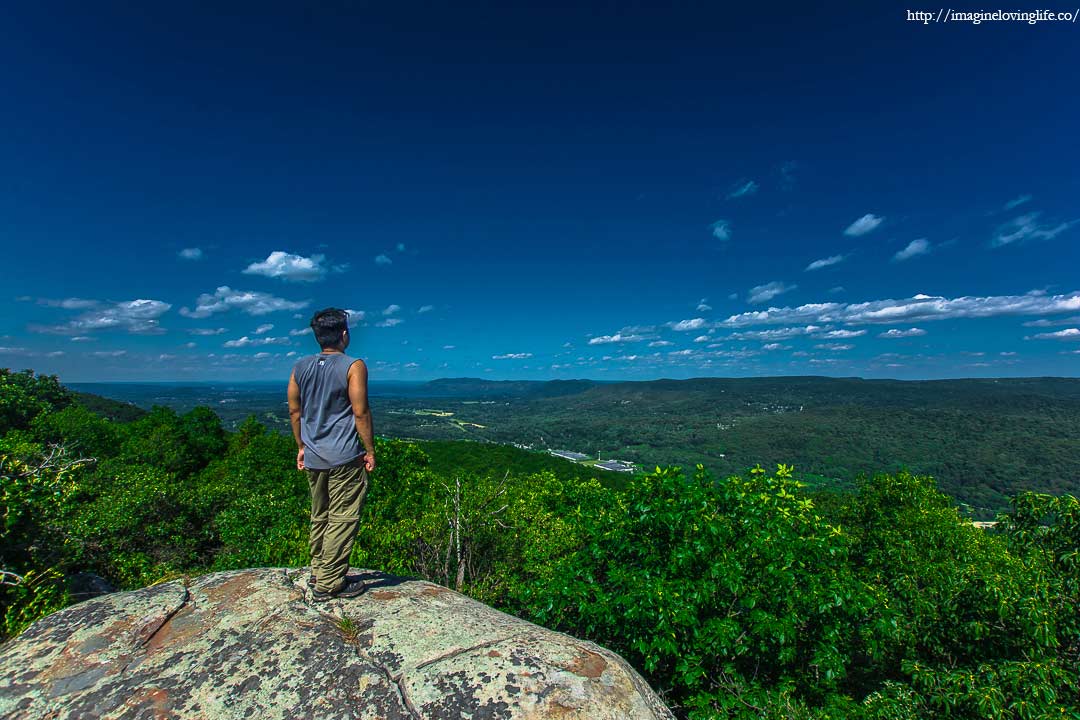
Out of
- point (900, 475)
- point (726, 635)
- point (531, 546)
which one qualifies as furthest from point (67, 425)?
point (900, 475)

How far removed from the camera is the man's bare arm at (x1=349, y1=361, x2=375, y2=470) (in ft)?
18.2

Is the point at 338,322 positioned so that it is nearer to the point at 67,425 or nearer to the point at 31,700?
the point at 31,700

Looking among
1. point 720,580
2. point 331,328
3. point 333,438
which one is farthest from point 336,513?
point 720,580

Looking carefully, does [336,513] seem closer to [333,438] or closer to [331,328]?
[333,438]

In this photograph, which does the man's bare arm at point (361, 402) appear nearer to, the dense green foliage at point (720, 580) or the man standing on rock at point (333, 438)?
the man standing on rock at point (333, 438)

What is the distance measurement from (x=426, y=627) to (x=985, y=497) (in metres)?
165

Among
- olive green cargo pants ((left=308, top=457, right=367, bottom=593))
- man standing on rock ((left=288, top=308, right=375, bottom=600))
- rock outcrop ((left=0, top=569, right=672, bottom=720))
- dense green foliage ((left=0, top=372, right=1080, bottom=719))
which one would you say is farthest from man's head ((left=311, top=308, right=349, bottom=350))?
dense green foliage ((left=0, top=372, right=1080, bottom=719))

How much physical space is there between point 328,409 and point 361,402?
1.61 feet

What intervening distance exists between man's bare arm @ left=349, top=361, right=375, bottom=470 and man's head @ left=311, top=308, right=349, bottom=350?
450 mm

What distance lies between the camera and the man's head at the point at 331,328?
5.70 m

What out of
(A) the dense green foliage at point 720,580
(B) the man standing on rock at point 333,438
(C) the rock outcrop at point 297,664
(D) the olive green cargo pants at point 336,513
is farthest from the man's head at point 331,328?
(A) the dense green foliage at point 720,580

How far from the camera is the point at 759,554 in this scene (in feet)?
30.1

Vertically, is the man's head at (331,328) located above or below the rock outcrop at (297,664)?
above

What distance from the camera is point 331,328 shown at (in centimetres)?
575
